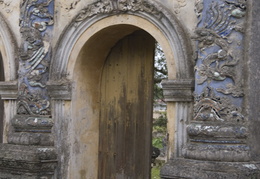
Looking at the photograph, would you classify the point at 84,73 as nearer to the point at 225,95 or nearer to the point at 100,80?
the point at 100,80

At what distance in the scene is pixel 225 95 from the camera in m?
6.41

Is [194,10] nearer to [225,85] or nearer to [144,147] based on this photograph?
[225,85]

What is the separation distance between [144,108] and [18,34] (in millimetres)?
2259

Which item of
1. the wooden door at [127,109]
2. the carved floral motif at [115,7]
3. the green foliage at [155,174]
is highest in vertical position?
the carved floral motif at [115,7]

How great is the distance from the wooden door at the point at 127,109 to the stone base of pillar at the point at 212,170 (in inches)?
70.6

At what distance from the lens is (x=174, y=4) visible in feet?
23.4

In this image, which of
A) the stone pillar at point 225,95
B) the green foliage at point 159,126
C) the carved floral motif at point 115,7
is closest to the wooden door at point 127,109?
the carved floral motif at point 115,7

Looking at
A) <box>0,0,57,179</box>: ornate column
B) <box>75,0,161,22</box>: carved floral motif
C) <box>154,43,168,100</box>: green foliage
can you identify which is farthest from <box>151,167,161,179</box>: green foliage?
<box>75,0,161,22</box>: carved floral motif

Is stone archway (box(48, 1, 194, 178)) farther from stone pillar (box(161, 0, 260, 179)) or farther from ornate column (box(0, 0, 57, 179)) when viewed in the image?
stone pillar (box(161, 0, 260, 179))

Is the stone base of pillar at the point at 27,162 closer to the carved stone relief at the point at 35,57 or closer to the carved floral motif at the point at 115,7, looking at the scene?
the carved stone relief at the point at 35,57

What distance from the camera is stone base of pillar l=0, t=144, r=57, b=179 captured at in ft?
25.6

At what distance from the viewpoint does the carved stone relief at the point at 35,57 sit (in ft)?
26.8

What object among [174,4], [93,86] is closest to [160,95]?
[93,86]

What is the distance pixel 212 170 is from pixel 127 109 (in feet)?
7.89
